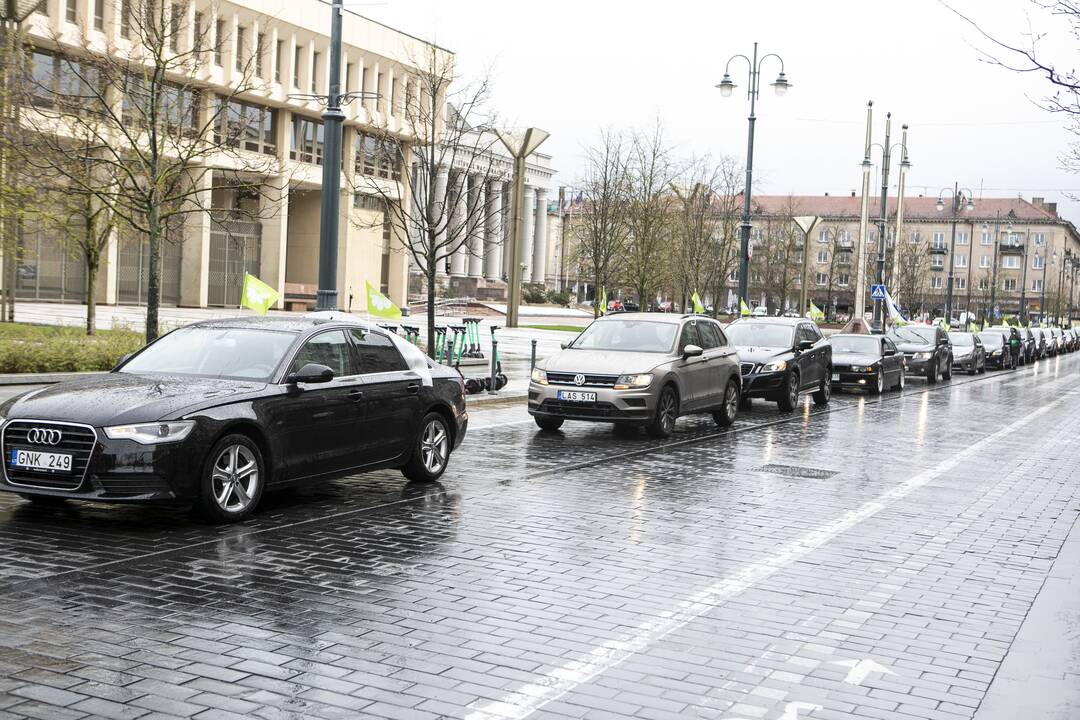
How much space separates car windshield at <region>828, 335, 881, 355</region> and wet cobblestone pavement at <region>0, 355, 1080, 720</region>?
51.4 ft

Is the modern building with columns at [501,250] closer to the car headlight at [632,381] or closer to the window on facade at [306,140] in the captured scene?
the window on facade at [306,140]

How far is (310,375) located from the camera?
9133mm

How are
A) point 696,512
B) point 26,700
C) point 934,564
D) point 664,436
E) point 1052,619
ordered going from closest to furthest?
1. point 26,700
2. point 1052,619
3. point 934,564
4. point 696,512
5. point 664,436

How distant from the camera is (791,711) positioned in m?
4.95

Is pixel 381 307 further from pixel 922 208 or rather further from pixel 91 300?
pixel 922 208

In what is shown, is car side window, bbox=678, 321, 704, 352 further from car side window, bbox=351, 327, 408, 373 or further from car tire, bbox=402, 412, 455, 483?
car side window, bbox=351, 327, 408, 373

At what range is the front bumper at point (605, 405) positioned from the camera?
49.9 feet

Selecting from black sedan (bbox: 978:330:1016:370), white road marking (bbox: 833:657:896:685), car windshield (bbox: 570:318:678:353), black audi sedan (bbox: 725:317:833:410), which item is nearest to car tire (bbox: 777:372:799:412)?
black audi sedan (bbox: 725:317:833:410)

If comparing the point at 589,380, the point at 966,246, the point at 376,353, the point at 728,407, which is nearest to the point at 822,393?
the point at 728,407

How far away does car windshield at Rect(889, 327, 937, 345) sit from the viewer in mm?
34594

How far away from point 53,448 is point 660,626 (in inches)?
171

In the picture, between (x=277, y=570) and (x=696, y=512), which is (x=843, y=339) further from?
(x=277, y=570)

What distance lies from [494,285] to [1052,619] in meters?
79.9

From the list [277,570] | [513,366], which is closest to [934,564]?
[277,570]
